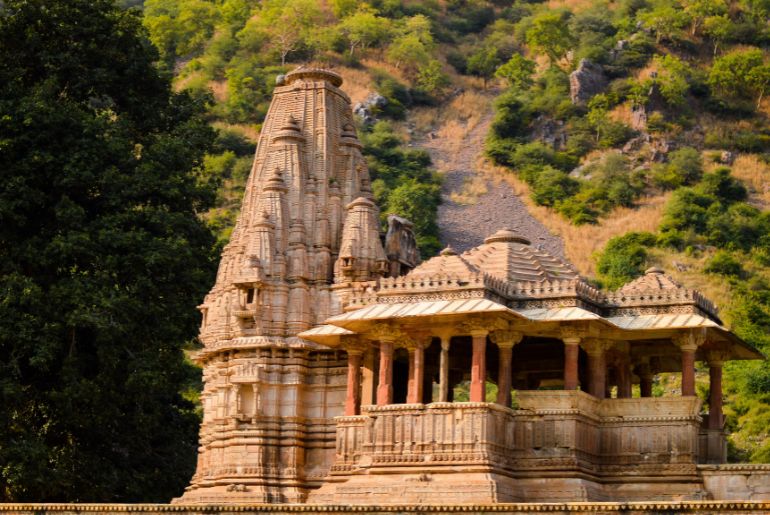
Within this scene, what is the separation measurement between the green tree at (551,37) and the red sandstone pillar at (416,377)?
70102 mm

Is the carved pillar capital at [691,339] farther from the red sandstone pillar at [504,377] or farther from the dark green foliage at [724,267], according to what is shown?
the dark green foliage at [724,267]

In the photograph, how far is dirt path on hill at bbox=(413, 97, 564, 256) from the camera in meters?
69.2

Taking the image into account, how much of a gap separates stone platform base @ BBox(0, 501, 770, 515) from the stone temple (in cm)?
94

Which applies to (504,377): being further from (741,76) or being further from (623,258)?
(741,76)

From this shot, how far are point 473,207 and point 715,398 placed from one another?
52802mm

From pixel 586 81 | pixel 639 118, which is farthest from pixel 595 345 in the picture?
pixel 586 81

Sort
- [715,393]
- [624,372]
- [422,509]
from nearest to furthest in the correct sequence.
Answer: [422,509], [715,393], [624,372]

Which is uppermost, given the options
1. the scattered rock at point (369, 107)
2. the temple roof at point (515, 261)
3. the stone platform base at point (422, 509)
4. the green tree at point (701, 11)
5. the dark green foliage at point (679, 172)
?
the green tree at point (701, 11)

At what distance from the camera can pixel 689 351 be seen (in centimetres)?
2059

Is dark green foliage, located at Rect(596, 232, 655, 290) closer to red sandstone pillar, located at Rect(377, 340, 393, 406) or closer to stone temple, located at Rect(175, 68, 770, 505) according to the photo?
stone temple, located at Rect(175, 68, 770, 505)

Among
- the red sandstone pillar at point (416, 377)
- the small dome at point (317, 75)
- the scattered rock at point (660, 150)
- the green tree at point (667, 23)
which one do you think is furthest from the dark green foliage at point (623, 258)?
the red sandstone pillar at point (416, 377)

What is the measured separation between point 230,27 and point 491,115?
855 inches

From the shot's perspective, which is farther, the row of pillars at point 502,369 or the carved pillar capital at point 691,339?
the carved pillar capital at point 691,339

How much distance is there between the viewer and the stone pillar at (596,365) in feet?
68.5
